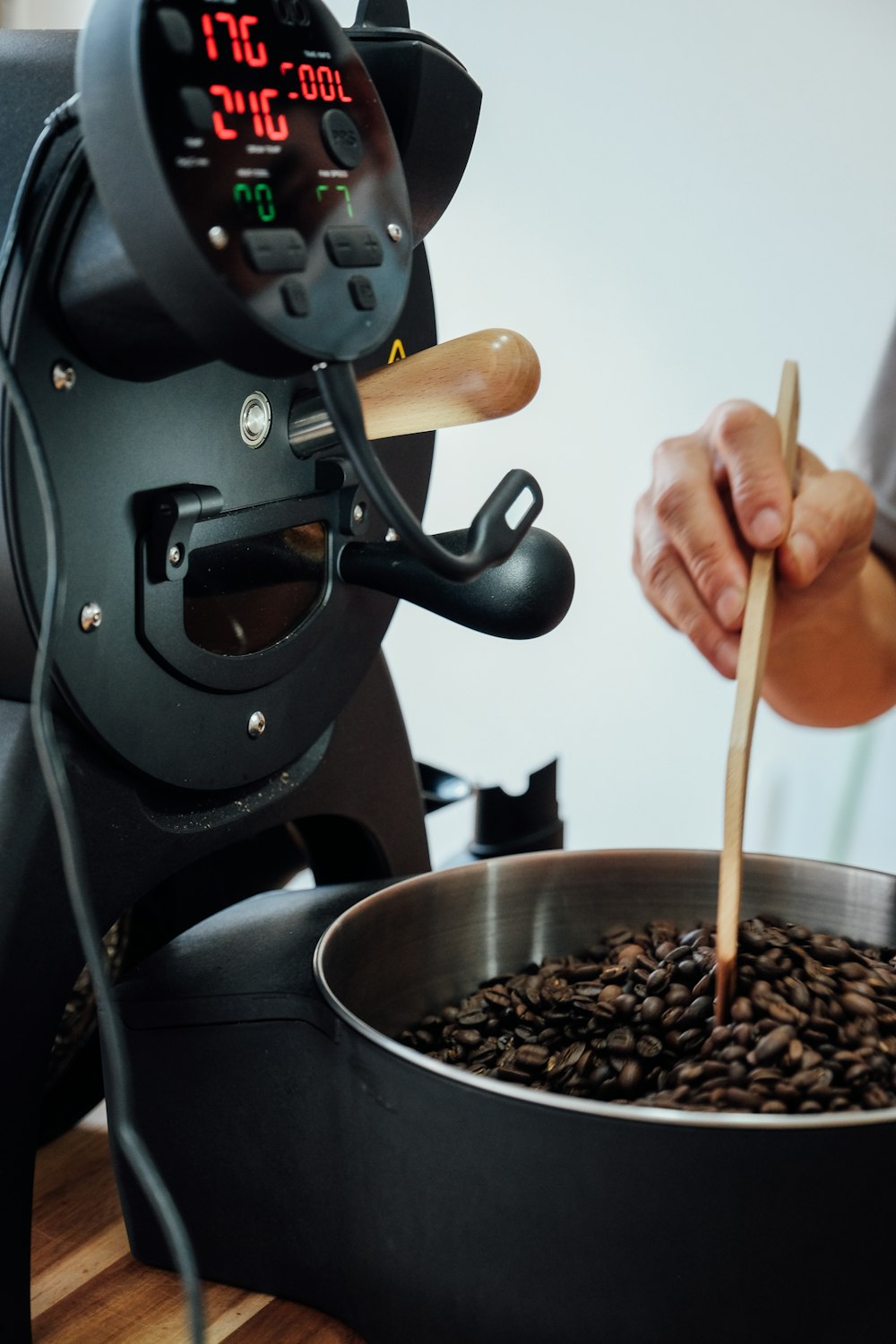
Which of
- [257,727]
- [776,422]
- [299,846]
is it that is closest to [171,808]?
[257,727]

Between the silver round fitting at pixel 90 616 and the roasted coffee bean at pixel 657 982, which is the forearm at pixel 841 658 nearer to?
the roasted coffee bean at pixel 657 982

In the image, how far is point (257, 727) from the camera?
0.47 m

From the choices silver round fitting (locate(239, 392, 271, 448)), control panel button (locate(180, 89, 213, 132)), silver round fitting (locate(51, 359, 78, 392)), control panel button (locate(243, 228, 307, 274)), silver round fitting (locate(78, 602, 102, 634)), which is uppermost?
control panel button (locate(180, 89, 213, 132))

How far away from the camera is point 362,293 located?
1.05ft

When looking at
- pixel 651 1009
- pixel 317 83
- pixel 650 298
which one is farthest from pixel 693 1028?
pixel 650 298

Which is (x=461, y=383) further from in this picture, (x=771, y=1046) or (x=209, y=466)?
(x=771, y=1046)

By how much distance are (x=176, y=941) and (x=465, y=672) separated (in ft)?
2.76

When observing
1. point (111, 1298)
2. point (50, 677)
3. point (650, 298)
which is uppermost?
point (650, 298)

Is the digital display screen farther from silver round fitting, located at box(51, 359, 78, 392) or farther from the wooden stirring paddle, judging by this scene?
the wooden stirring paddle

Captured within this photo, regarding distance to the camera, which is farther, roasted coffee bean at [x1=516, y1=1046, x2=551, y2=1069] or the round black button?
roasted coffee bean at [x1=516, y1=1046, x2=551, y2=1069]

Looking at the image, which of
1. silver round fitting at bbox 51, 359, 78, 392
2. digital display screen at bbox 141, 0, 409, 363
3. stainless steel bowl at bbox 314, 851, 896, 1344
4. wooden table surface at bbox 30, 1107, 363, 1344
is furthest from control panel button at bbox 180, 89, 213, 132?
wooden table surface at bbox 30, 1107, 363, 1344

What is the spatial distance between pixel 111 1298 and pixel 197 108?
39 cm

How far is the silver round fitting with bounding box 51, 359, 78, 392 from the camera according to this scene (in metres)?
0.37

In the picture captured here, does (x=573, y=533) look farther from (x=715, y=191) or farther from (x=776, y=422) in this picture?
(x=776, y=422)
